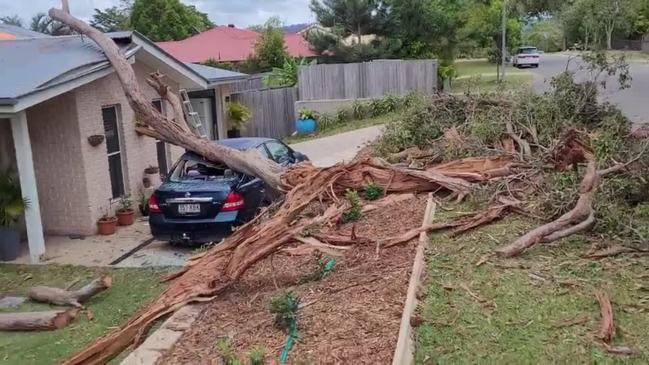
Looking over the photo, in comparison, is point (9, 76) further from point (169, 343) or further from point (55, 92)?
point (169, 343)

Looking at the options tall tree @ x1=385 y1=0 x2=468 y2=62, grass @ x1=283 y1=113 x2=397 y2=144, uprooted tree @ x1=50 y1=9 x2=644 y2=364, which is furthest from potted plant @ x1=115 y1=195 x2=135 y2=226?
tall tree @ x1=385 y1=0 x2=468 y2=62

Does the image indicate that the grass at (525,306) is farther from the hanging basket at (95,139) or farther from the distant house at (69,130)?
the hanging basket at (95,139)

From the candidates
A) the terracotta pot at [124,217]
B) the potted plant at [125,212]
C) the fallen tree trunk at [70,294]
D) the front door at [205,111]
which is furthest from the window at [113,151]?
the front door at [205,111]

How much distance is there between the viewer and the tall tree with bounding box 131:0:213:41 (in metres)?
46.0


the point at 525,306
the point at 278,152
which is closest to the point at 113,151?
the point at 278,152

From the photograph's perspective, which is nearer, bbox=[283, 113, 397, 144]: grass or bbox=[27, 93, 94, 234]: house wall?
bbox=[27, 93, 94, 234]: house wall

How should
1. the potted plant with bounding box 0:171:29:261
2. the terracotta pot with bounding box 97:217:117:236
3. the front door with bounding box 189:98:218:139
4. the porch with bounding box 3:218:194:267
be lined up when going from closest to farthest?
1. the porch with bounding box 3:218:194:267
2. the potted plant with bounding box 0:171:29:261
3. the terracotta pot with bounding box 97:217:117:236
4. the front door with bounding box 189:98:218:139

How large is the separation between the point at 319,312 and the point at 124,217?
24.0 feet

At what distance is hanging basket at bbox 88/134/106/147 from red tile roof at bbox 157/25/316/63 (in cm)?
2201

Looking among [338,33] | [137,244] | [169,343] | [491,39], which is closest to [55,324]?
Result: [169,343]

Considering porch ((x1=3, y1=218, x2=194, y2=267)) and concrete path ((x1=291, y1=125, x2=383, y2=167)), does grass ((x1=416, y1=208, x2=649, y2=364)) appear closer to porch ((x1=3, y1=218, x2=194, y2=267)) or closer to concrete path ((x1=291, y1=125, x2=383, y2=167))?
porch ((x1=3, y1=218, x2=194, y2=267))

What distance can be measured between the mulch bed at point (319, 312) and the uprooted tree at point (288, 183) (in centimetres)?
35

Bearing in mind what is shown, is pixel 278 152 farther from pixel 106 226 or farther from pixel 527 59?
pixel 527 59

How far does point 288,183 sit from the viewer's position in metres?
9.40
